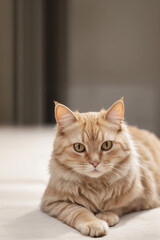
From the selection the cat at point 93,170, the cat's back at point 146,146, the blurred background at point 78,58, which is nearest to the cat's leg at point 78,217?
the cat at point 93,170

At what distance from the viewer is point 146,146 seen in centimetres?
155

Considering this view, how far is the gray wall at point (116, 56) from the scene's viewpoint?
494 cm

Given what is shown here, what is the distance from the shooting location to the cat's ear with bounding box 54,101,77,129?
1200 millimetres

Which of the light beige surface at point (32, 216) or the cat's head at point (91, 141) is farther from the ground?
the cat's head at point (91, 141)

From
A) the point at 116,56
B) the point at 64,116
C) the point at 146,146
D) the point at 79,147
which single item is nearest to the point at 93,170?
the point at 79,147

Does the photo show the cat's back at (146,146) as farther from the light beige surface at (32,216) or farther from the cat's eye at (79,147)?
the cat's eye at (79,147)

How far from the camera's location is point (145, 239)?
97 cm

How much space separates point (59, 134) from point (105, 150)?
20cm

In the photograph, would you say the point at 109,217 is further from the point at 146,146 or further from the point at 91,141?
the point at 146,146

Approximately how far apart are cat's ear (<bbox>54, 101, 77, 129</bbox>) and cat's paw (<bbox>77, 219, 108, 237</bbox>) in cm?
36

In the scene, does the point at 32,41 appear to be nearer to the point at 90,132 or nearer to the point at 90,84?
the point at 90,84

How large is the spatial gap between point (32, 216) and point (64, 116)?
1.25 ft

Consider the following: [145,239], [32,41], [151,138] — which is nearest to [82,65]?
[32,41]

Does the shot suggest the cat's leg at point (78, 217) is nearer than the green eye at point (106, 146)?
Yes
